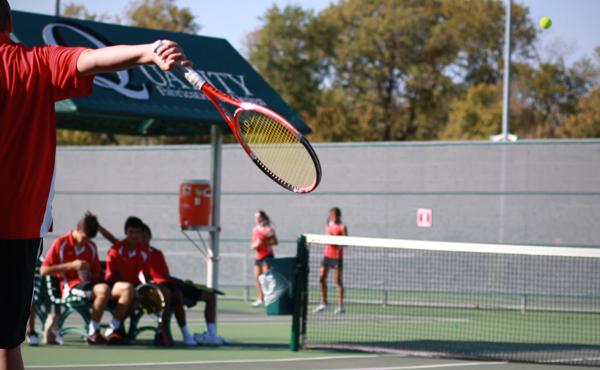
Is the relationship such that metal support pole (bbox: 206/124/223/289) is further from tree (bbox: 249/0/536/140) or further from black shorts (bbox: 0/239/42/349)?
tree (bbox: 249/0/536/140)

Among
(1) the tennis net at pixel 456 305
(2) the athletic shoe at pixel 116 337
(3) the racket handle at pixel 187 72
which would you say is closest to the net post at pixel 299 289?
(1) the tennis net at pixel 456 305

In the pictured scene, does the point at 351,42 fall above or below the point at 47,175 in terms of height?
above

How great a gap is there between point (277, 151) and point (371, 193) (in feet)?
42.2

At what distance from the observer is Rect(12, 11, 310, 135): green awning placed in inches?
405

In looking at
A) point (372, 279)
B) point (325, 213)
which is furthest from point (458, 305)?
point (325, 213)

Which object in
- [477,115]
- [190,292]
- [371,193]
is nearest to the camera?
[190,292]

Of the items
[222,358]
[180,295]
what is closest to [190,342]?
[180,295]

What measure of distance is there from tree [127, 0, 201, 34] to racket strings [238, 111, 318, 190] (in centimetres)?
4550

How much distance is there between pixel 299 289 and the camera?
10.0m

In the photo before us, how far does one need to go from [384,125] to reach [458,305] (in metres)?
33.3

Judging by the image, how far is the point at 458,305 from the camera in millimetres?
16266

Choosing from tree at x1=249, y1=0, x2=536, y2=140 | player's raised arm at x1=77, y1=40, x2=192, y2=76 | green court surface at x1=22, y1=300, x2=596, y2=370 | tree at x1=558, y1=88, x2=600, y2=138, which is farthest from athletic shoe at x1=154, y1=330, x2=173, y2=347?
tree at x1=249, y1=0, x2=536, y2=140

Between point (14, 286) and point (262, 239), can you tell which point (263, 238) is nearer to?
point (262, 239)

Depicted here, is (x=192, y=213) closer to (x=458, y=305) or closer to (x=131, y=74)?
(x=131, y=74)
